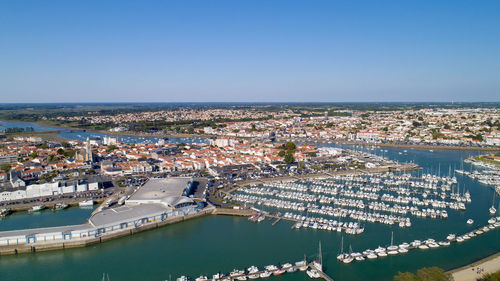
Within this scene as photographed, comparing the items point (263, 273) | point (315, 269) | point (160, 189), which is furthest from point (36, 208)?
point (315, 269)

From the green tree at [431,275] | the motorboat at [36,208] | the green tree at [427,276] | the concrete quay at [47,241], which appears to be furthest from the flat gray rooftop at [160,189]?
the green tree at [431,275]

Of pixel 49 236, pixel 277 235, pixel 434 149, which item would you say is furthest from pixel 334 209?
pixel 434 149

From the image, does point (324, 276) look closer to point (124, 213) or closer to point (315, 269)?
point (315, 269)

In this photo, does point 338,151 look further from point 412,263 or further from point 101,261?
point 101,261

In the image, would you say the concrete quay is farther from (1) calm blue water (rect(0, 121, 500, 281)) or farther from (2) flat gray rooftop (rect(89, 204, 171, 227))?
(2) flat gray rooftop (rect(89, 204, 171, 227))

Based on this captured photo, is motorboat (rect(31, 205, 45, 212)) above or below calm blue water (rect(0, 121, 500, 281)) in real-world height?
above

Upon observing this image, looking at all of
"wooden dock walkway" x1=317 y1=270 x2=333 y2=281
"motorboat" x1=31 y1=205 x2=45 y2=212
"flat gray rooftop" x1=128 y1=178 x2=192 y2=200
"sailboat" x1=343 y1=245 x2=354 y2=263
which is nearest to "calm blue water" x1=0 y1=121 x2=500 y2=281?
"sailboat" x1=343 y1=245 x2=354 y2=263
